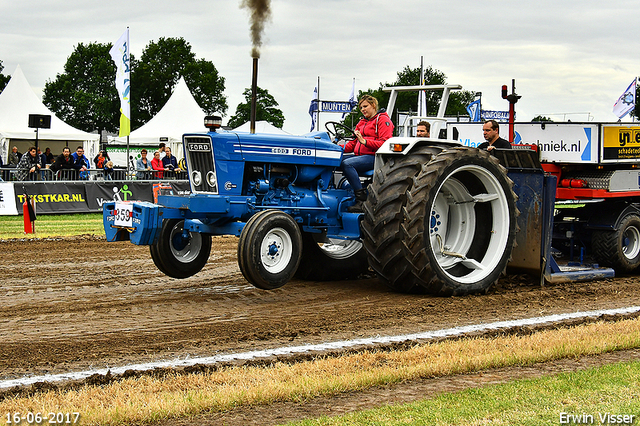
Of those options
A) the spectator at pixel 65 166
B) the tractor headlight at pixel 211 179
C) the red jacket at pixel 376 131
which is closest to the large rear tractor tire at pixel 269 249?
the tractor headlight at pixel 211 179

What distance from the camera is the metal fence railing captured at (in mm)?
19094

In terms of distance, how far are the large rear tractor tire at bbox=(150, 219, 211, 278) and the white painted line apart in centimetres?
268

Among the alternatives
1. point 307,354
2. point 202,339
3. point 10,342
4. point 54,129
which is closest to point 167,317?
point 202,339

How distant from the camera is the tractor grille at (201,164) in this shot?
24.5ft

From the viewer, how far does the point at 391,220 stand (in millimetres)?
7277

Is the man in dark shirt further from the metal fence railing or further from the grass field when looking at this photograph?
the metal fence railing

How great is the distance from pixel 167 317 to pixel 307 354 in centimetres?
185

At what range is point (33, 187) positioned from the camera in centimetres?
1777

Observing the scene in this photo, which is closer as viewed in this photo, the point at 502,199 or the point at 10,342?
the point at 10,342

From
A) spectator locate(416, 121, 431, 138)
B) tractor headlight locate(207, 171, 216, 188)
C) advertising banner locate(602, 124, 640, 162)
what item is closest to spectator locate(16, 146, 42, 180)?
tractor headlight locate(207, 171, 216, 188)

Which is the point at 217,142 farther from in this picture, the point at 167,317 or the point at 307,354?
the point at 307,354

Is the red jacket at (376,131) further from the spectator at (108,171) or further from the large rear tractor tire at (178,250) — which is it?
the spectator at (108,171)

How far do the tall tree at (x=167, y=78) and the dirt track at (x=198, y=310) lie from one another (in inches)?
2688

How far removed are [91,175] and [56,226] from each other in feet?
17.7
